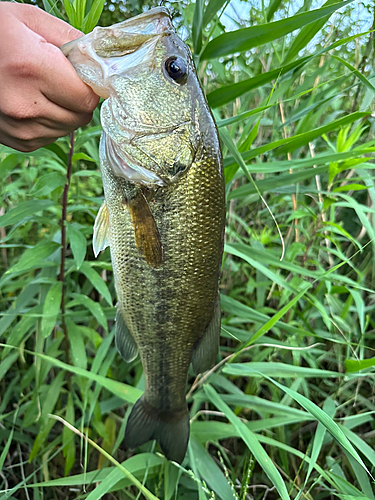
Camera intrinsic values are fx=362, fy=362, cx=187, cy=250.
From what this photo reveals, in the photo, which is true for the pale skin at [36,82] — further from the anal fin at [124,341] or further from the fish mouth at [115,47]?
the anal fin at [124,341]

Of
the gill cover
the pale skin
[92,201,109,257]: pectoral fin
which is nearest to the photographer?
the pale skin

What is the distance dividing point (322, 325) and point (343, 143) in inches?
42.2

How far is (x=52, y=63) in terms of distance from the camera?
886mm

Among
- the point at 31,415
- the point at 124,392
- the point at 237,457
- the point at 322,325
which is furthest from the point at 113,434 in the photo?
the point at 322,325

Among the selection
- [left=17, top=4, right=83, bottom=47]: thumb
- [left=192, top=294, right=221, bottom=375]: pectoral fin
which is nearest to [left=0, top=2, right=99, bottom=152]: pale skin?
[left=17, top=4, right=83, bottom=47]: thumb

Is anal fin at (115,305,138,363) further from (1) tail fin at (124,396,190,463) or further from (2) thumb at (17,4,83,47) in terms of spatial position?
(2) thumb at (17,4,83,47)

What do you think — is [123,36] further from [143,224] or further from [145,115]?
[143,224]

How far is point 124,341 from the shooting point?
129 centimetres

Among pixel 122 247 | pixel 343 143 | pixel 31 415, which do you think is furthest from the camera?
pixel 343 143

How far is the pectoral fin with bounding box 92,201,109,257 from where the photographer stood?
3.79 ft

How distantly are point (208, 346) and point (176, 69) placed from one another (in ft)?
2.92

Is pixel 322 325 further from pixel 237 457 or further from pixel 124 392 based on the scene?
pixel 124 392

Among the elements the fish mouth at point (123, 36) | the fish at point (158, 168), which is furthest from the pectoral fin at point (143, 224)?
the fish mouth at point (123, 36)

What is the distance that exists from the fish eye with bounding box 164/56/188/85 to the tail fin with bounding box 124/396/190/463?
1.09 meters
